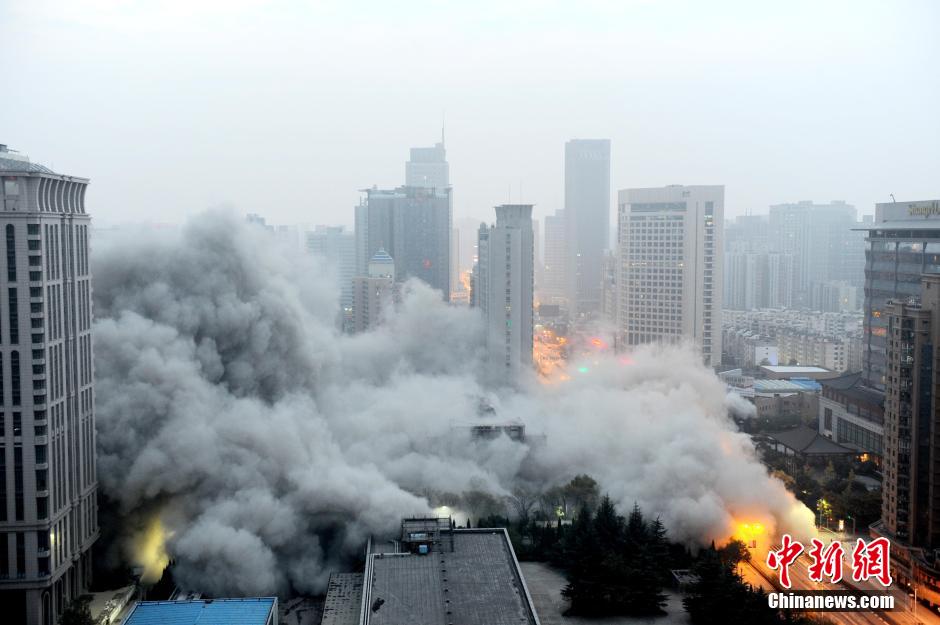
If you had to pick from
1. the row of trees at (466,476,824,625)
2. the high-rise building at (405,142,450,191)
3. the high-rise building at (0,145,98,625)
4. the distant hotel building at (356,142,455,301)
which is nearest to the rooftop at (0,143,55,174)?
the high-rise building at (0,145,98,625)

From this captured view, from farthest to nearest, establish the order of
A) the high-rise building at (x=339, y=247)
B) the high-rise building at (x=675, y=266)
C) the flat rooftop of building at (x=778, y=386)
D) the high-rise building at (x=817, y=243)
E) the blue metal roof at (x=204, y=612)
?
the high-rise building at (x=817, y=243) < the high-rise building at (x=339, y=247) < the high-rise building at (x=675, y=266) < the flat rooftop of building at (x=778, y=386) < the blue metal roof at (x=204, y=612)

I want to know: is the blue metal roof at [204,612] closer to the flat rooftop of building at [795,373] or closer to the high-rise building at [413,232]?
the flat rooftop of building at [795,373]

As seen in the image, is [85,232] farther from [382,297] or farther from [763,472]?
[382,297]

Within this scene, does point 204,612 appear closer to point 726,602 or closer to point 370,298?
point 726,602

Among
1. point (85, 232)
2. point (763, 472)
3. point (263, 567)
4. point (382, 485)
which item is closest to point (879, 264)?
point (763, 472)

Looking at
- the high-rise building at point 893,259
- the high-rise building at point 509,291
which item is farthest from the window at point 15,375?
the high-rise building at point 893,259

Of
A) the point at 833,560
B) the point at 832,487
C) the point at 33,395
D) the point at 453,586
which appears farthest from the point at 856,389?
the point at 33,395
